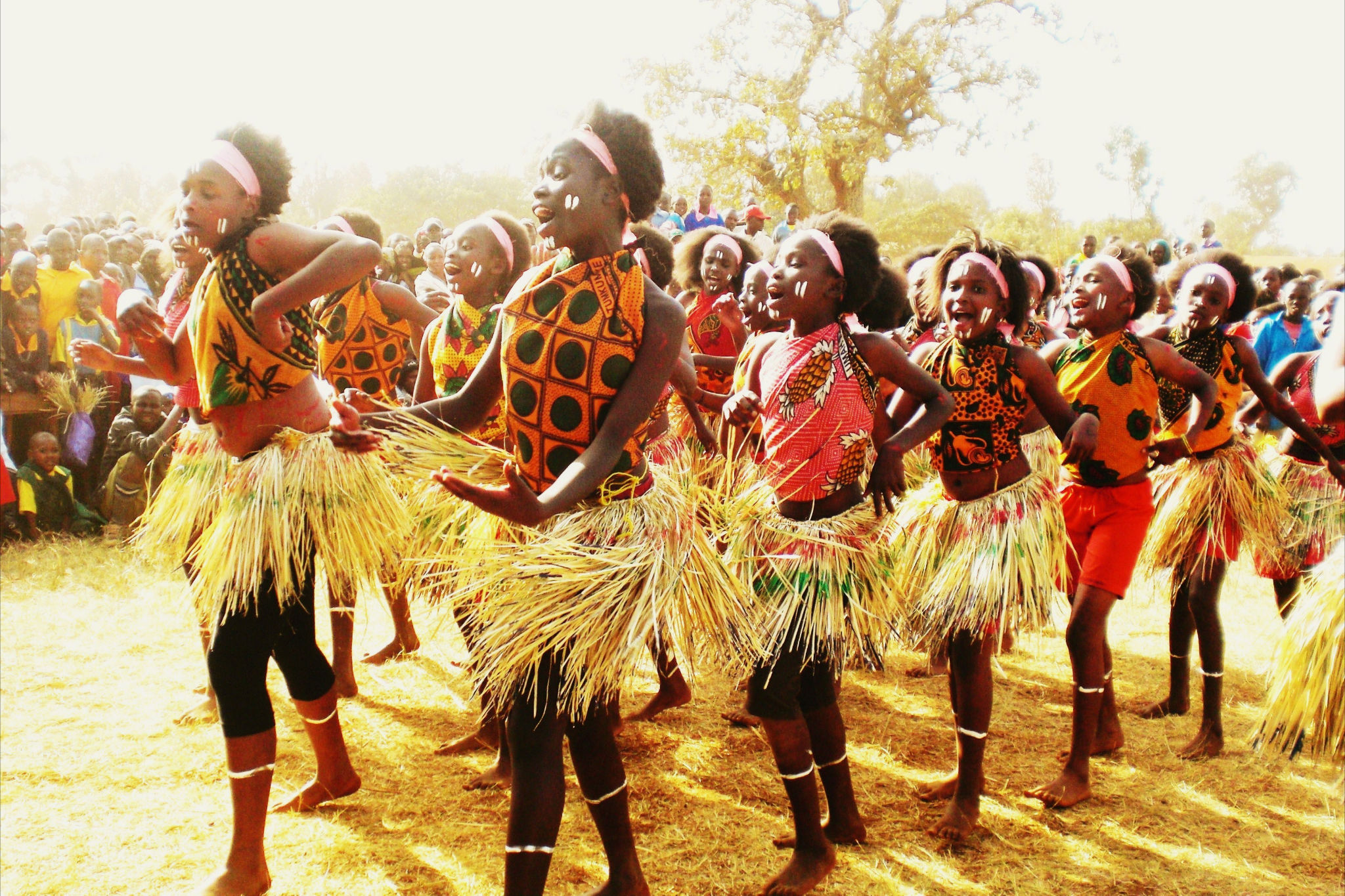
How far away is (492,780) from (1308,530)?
3765mm

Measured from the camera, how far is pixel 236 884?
280 cm

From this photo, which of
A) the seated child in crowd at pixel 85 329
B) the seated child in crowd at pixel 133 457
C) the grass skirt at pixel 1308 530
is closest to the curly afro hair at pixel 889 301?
the grass skirt at pixel 1308 530

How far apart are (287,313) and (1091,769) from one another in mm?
3550

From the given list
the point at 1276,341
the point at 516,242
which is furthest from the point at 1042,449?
the point at 1276,341

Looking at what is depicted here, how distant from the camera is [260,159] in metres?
3.00

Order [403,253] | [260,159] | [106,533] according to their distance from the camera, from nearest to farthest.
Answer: [260,159] < [106,533] < [403,253]

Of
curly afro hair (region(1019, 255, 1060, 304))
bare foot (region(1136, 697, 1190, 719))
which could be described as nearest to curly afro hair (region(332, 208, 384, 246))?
curly afro hair (region(1019, 255, 1060, 304))

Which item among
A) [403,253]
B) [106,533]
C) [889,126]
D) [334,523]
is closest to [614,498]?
[334,523]

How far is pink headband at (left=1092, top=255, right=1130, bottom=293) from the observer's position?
3.94 metres

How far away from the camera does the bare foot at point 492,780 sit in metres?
3.65

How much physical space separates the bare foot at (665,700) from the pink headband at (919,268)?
2376mm

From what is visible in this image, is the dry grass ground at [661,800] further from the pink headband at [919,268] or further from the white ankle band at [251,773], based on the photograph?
the pink headband at [919,268]

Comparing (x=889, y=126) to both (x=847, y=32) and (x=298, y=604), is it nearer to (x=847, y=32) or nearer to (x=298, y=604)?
(x=847, y=32)

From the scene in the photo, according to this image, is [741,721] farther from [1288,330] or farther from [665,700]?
[1288,330]
